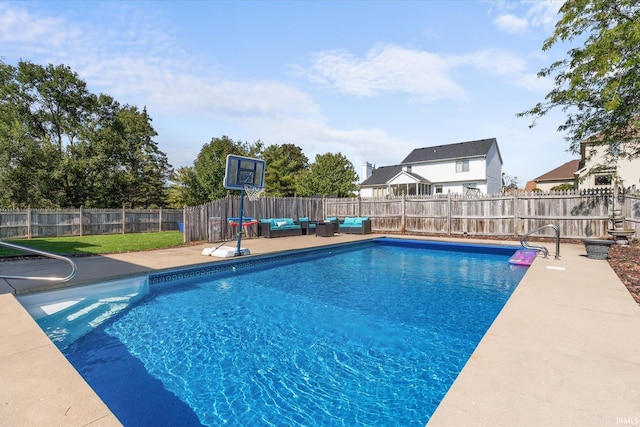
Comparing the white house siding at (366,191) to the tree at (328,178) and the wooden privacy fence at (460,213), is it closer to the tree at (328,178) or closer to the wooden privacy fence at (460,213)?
the tree at (328,178)

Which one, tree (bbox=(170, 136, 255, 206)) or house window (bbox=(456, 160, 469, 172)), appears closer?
tree (bbox=(170, 136, 255, 206))

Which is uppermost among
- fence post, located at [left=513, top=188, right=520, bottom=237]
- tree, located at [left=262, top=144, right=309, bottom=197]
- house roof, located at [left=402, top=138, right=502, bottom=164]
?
house roof, located at [left=402, top=138, right=502, bottom=164]

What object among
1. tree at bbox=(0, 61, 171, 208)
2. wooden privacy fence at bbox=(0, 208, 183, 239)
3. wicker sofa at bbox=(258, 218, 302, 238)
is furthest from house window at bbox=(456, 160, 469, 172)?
tree at bbox=(0, 61, 171, 208)

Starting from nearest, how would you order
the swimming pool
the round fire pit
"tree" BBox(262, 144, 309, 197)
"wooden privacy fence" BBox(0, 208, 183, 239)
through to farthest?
the swimming pool
the round fire pit
"wooden privacy fence" BBox(0, 208, 183, 239)
"tree" BBox(262, 144, 309, 197)

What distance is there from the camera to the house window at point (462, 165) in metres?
26.1

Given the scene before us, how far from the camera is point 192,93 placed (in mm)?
14148

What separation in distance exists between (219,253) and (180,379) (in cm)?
524

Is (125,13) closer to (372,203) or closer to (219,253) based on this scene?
(219,253)

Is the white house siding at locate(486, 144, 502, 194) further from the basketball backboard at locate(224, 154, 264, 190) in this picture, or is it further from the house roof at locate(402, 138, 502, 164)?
the basketball backboard at locate(224, 154, 264, 190)

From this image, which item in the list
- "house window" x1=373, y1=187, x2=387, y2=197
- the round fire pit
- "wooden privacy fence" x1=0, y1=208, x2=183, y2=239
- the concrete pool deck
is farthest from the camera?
"house window" x1=373, y1=187, x2=387, y2=197

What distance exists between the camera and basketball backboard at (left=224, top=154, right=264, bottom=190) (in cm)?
823

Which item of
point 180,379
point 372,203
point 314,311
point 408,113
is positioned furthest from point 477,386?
point 408,113

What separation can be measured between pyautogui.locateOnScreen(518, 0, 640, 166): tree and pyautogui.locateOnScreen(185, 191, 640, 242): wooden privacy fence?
2322 millimetres

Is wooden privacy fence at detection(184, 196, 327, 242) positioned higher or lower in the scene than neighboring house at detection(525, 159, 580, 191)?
lower
